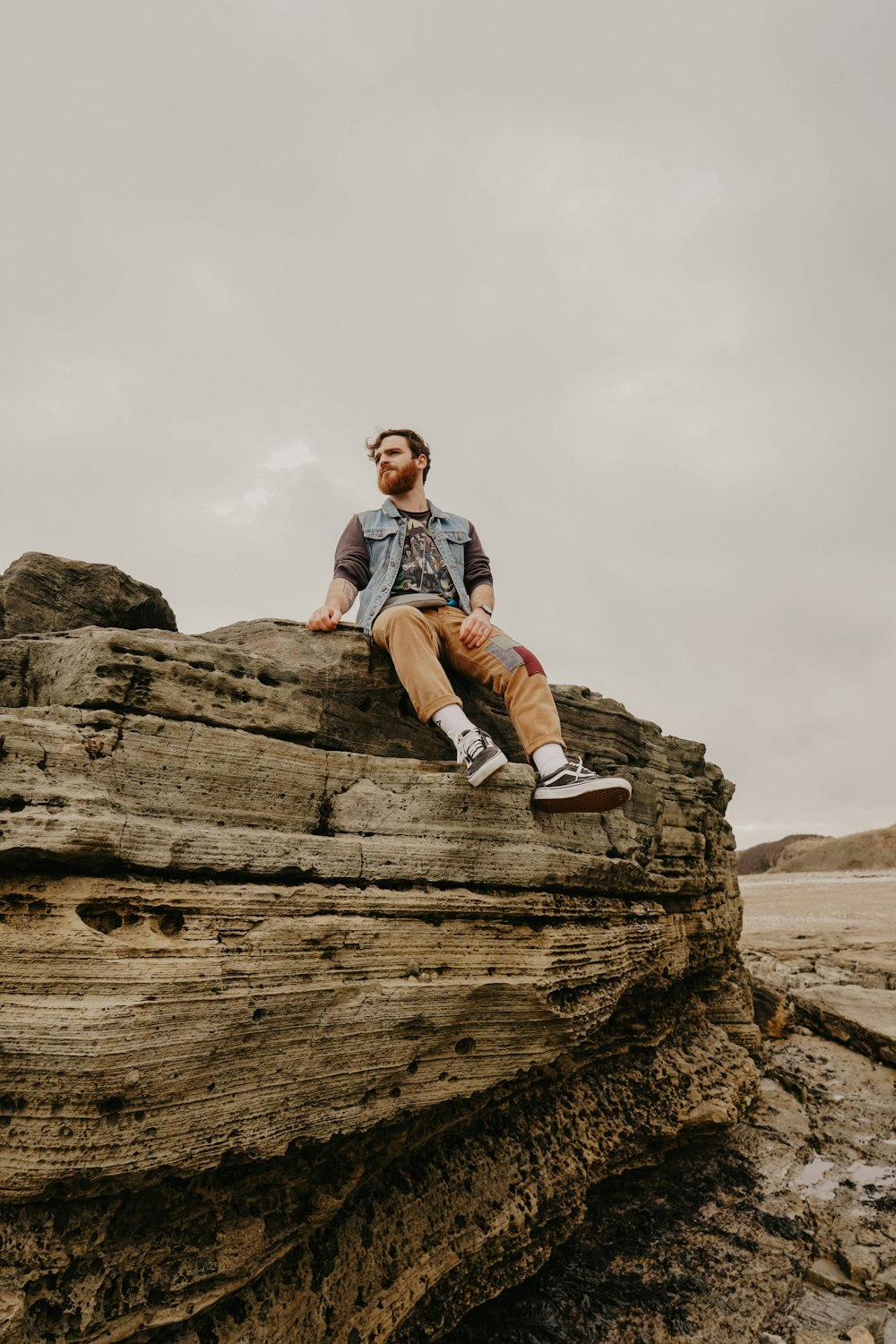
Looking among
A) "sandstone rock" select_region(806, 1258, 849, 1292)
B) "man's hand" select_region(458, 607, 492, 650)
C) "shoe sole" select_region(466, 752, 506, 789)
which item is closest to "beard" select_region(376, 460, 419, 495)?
"man's hand" select_region(458, 607, 492, 650)

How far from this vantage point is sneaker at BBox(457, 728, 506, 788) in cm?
475

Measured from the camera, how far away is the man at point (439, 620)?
5.07m

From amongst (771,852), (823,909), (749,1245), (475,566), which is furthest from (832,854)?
(475,566)

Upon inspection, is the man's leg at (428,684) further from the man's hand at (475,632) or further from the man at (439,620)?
the man's hand at (475,632)

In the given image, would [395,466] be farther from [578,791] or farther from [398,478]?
[578,791]

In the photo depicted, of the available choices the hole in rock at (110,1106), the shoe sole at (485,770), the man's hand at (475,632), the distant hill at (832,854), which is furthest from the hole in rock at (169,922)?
the distant hill at (832,854)

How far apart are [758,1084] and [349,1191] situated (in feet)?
18.7

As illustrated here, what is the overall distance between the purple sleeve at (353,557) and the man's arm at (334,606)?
8 cm

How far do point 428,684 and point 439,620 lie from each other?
0.84 m

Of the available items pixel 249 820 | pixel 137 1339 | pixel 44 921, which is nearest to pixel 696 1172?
pixel 137 1339

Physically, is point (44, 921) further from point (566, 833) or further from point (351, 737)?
point (566, 833)

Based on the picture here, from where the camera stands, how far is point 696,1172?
6.95 m

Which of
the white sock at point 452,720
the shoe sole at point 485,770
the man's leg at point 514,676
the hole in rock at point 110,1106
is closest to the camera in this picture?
the hole in rock at point 110,1106

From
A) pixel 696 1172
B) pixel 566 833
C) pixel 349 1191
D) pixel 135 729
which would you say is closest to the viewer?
pixel 135 729
